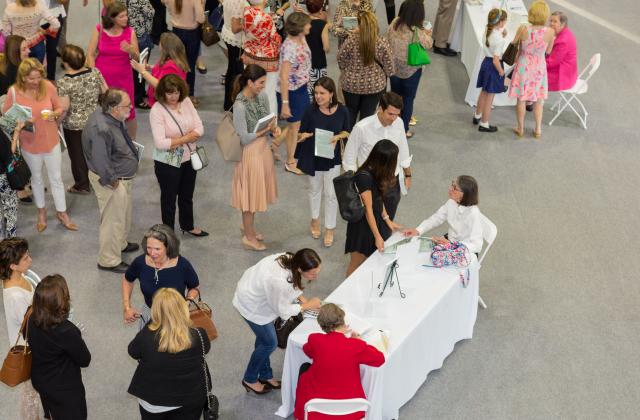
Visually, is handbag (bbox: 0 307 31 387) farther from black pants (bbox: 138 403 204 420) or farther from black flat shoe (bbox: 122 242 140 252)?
black flat shoe (bbox: 122 242 140 252)

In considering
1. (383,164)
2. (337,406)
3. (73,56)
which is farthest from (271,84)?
(337,406)

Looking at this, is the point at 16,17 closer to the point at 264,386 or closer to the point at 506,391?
the point at 264,386

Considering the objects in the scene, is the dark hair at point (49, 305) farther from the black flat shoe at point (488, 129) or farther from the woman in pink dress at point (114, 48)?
the black flat shoe at point (488, 129)

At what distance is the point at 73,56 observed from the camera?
600cm

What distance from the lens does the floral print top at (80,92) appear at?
605 centimetres

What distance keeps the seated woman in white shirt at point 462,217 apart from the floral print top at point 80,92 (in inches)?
99.8

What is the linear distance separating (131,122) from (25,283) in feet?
9.05

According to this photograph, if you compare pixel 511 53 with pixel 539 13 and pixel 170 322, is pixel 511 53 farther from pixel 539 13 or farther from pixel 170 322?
pixel 170 322

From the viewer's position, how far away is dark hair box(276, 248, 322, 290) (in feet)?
14.0

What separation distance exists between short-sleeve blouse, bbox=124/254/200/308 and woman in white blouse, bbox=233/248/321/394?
1.00ft

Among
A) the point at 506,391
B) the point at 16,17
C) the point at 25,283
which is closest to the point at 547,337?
the point at 506,391

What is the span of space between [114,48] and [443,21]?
14.2ft

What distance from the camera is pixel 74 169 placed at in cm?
678

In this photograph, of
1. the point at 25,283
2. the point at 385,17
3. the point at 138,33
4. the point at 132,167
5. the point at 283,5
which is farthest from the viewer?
the point at 385,17
